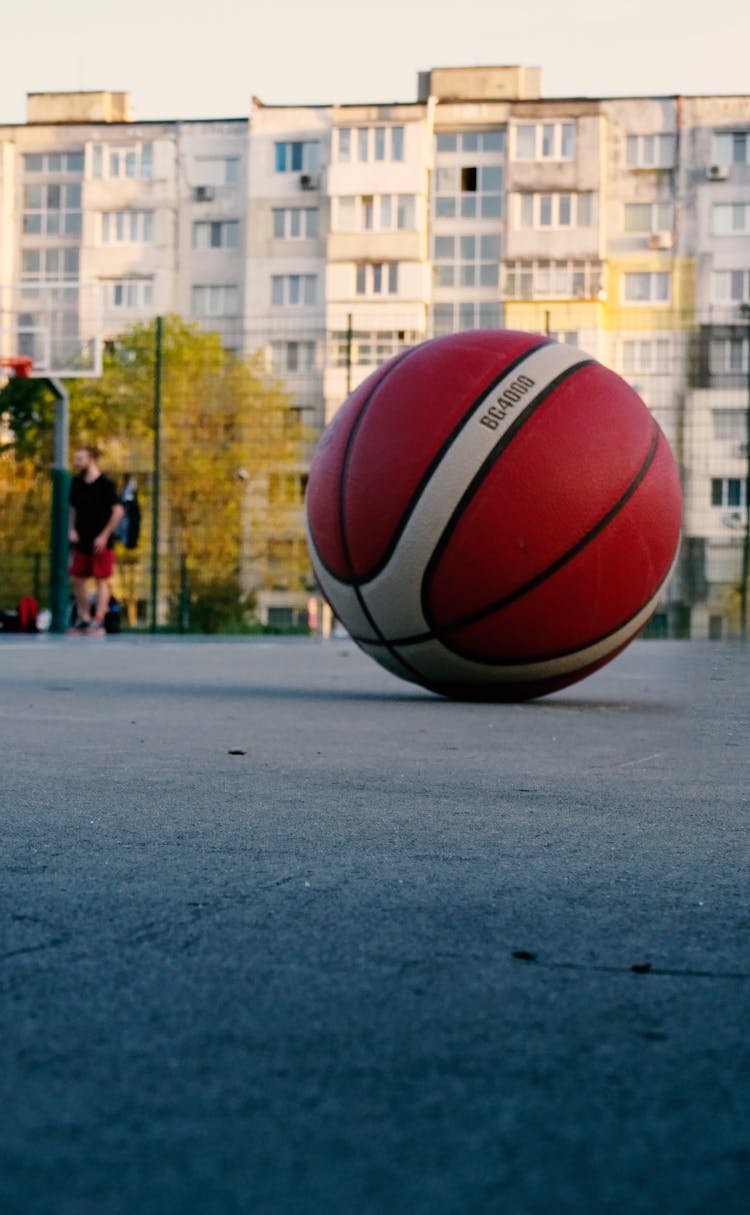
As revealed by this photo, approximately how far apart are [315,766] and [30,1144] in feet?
10.9

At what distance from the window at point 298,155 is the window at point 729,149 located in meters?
11.5

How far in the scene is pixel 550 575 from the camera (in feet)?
23.2

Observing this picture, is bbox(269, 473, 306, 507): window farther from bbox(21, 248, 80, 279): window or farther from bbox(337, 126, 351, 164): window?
bbox(21, 248, 80, 279): window

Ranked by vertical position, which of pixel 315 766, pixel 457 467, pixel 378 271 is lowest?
pixel 315 766

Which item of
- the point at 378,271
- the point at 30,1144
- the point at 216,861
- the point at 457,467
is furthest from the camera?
the point at 378,271

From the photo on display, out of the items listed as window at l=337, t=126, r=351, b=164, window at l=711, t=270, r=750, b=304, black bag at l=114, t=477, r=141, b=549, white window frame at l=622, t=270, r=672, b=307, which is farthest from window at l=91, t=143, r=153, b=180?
black bag at l=114, t=477, r=141, b=549

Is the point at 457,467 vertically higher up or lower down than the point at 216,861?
higher up

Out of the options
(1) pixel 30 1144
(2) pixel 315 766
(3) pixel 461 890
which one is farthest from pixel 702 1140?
(2) pixel 315 766

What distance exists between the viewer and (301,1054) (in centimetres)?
177

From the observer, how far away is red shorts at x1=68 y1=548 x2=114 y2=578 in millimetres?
15750

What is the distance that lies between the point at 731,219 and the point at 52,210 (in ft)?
67.2

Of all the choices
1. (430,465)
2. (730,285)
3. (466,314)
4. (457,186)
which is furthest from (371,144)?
(430,465)

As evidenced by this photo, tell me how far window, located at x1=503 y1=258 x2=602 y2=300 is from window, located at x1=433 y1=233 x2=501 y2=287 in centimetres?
97

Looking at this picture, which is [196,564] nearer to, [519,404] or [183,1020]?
[519,404]
